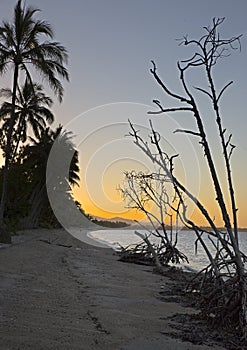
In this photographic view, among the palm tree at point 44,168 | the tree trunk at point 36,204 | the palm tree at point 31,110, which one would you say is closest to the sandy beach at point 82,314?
the palm tree at point 31,110

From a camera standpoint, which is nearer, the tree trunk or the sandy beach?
the sandy beach

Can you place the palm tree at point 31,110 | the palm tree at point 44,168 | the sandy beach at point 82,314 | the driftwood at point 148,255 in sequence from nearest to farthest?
the sandy beach at point 82,314 < the driftwood at point 148,255 < the palm tree at point 31,110 < the palm tree at point 44,168

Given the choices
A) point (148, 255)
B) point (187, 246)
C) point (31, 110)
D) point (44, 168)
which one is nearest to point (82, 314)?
point (148, 255)

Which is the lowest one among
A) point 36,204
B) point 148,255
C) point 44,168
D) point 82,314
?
point 82,314

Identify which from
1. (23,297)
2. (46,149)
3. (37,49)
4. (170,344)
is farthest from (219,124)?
(46,149)

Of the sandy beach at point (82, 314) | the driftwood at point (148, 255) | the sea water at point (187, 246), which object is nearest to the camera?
the sandy beach at point (82, 314)

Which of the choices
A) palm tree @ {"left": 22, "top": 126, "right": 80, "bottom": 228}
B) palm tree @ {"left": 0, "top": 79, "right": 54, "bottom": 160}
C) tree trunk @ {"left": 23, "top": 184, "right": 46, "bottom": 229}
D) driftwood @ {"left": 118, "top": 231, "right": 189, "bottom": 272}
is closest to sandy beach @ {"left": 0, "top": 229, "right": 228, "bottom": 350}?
driftwood @ {"left": 118, "top": 231, "right": 189, "bottom": 272}

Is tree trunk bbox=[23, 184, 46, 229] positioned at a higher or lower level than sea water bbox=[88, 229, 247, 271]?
higher

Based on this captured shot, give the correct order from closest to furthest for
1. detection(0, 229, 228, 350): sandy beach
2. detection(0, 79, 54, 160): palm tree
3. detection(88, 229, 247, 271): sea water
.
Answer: detection(0, 229, 228, 350): sandy beach < detection(88, 229, 247, 271): sea water < detection(0, 79, 54, 160): palm tree

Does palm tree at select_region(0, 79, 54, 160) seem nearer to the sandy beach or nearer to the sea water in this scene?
the sea water

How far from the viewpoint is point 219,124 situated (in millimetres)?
7156

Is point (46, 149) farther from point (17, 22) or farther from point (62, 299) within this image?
point (62, 299)

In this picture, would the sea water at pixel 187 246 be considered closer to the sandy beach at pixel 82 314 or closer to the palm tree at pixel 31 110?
the sandy beach at pixel 82 314

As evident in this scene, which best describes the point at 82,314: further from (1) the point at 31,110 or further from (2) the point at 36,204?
(2) the point at 36,204
